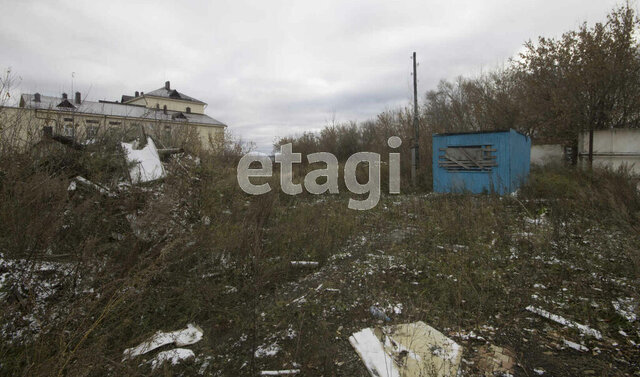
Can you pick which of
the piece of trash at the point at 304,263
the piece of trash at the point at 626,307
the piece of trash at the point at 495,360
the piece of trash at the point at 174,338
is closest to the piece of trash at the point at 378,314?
the piece of trash at the point at 495,360

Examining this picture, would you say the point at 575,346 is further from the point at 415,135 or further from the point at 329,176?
the point at 415,135

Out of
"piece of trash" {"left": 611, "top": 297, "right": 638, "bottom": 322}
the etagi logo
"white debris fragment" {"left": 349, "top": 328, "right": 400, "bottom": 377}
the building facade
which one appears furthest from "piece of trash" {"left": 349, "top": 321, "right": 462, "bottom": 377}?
the building facade

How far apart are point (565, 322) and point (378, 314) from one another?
1.67 metres

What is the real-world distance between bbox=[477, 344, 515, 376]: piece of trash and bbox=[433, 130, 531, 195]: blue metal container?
24.0ft

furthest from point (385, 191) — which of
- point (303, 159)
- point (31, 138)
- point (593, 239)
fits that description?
point (31, 138)

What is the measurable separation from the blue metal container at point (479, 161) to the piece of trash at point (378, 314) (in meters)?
7.24

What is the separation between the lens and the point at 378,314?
2.87m

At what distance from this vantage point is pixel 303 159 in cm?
1559

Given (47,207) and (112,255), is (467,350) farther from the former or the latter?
(47,207)

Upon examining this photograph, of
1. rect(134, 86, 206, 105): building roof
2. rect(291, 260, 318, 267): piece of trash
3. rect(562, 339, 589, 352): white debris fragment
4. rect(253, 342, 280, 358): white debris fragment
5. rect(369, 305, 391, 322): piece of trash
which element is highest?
rect(134, 86, 206, 105): building roof

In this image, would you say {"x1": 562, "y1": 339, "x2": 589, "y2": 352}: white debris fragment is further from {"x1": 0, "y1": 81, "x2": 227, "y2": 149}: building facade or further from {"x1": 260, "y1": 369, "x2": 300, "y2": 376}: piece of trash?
{"x1": 0, "y1": 81, "x2": 227, "y2": 149}: building facade

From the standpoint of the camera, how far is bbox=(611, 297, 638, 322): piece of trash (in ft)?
8.69

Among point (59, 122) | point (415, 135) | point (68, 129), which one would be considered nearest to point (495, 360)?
point (59, 122)

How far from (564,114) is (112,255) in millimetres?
14384
